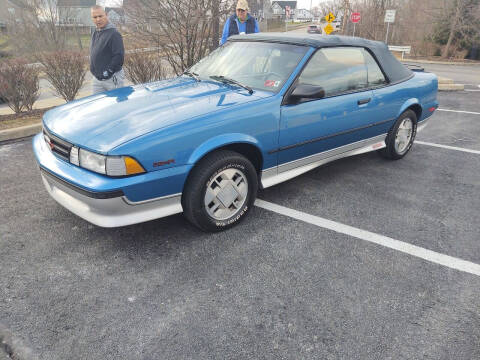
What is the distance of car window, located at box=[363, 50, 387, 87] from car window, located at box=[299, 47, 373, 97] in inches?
2.9

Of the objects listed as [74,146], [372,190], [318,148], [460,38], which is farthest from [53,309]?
[460,38]

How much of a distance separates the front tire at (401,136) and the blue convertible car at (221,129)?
152mm

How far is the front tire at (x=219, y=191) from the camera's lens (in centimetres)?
289

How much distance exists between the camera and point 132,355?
2.04 m

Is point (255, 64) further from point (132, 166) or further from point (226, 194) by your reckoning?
point (132, 166)

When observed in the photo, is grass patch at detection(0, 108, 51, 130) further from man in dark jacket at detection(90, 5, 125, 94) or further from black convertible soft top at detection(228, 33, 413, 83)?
black convertible soft top at detection(228, 33, 413, 83)

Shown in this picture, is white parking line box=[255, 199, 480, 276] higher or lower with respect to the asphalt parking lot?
higher

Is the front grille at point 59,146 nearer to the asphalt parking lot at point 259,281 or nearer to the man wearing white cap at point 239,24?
the asphalt parking lot at point 259,281

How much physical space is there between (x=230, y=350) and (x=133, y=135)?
1.54m

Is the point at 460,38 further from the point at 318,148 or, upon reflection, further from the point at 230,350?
the point at 230,350

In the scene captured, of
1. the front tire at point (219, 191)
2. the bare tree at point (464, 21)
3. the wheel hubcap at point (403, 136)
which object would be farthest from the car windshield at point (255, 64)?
the bare tree at point (464, 21)

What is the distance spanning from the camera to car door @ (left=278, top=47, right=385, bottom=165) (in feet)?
11.3

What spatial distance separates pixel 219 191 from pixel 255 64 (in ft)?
4.73

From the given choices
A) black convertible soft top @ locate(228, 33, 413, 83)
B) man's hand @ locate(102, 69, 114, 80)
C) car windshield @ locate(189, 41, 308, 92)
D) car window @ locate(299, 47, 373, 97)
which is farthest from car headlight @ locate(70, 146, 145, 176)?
man's hand @ locate(102, 69, 114, 80)
